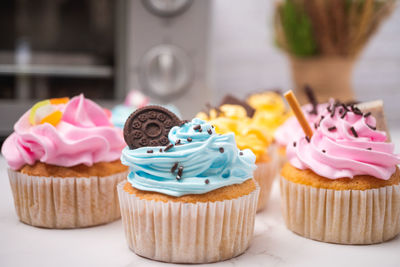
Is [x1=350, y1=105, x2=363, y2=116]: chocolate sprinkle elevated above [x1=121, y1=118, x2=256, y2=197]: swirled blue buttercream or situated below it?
above

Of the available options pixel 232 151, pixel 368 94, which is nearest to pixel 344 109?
pixel 232 151

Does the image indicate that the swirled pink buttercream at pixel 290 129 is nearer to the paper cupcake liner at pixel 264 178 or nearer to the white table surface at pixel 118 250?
the paper cupcake liner at pixel 264 178

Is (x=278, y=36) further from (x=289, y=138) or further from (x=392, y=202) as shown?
(x=392, y=202)

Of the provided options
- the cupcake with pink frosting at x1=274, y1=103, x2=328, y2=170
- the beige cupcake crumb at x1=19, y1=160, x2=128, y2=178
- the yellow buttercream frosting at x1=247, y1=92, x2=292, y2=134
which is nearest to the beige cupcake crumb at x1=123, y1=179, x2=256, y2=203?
the beige cupcake crumb at x1=19, y1=160, x2=128, y2=178

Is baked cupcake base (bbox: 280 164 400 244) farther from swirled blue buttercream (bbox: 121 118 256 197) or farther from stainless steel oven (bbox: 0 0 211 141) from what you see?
stainless steel oven (bbox: 0 0 211 141)

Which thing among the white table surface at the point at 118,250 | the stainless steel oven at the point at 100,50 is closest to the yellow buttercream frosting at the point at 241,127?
the white table surface at the point at 118,250

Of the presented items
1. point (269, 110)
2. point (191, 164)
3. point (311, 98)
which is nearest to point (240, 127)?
point (311, 98)
